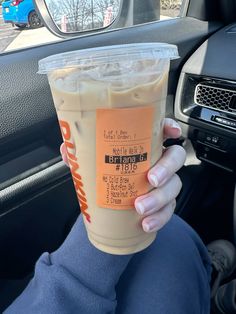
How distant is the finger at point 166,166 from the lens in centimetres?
64

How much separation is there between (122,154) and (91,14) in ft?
4.31

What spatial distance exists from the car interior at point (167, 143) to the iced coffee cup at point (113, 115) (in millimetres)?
615

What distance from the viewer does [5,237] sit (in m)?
1.32

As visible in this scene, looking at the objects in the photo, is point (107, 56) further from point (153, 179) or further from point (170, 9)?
point (170, 9)

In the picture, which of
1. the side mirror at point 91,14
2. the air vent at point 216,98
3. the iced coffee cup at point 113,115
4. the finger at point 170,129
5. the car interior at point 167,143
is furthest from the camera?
the side mirror at point 91,14

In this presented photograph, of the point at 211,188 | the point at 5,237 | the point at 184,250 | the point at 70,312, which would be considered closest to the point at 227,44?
the point at 211,188

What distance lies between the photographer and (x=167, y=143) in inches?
69.4

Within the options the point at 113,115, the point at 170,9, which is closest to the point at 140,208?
the point at 113,115

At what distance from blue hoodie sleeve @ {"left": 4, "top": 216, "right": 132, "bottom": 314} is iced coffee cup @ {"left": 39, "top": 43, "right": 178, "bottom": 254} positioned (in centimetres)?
15

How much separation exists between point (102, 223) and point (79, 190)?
7 centimetres

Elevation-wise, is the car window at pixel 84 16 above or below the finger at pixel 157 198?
below

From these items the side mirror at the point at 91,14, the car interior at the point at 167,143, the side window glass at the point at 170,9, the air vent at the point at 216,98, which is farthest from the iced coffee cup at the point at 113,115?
the side window glass at the point at 170,9

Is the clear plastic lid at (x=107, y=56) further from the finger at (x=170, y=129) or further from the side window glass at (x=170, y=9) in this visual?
the side window glass at (x=170, y=9)

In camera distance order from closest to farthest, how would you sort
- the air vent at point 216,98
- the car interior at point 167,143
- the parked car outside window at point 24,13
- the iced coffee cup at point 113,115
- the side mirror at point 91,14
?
the iced coffee cup at point 113,115, the car interior at point 167,143, the air vent at point 216,98, the side mirror at point 91,14, the parked car outside window at point 24,13
